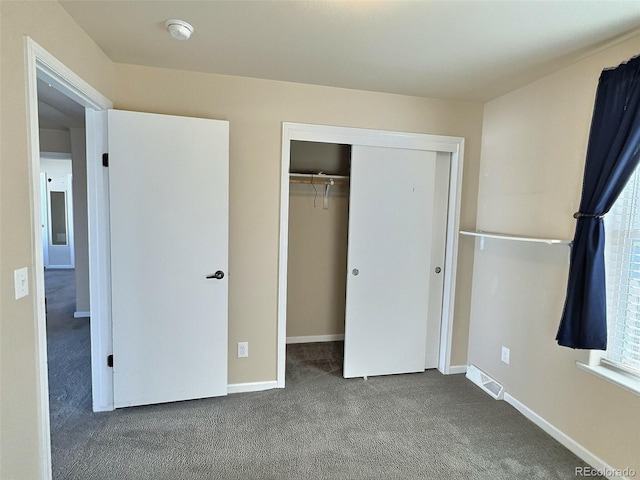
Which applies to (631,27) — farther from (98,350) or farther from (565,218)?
(98,350)

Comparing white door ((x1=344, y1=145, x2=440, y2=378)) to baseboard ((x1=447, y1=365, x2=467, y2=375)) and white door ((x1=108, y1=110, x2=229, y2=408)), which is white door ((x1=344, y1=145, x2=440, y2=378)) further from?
white door ((x1=108, y1=110, x2=229, y2=408))

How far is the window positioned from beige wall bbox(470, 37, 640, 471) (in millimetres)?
181

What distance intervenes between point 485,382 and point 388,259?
1.30 metres

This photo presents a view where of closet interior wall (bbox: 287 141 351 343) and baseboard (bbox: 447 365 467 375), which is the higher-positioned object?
closet interior wall (bbox: 287 141 351 343)

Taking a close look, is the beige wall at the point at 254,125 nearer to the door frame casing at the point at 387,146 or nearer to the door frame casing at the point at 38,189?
the door frame casing at the point at 387,146

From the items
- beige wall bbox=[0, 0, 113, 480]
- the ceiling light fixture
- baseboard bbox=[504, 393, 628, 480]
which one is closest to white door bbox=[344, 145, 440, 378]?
baseboard bbox=[504, 393, 628, 480]

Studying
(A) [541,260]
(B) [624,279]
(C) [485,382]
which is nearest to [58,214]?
(C) [485,382]

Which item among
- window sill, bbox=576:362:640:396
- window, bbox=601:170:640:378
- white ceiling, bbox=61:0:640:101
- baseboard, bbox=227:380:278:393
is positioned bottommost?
baseboard, bbox=227:380:278:393

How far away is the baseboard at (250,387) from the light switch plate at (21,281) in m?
1.66

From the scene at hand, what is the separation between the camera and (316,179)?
3.56 metres

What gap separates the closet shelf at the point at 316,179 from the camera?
11.5 feet

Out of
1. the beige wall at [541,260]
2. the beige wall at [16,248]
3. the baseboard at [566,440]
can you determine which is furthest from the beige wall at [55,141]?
the baseboard at [566,440]

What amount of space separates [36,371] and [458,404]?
2674 millimetres

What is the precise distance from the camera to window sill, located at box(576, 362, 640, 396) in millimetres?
1820
